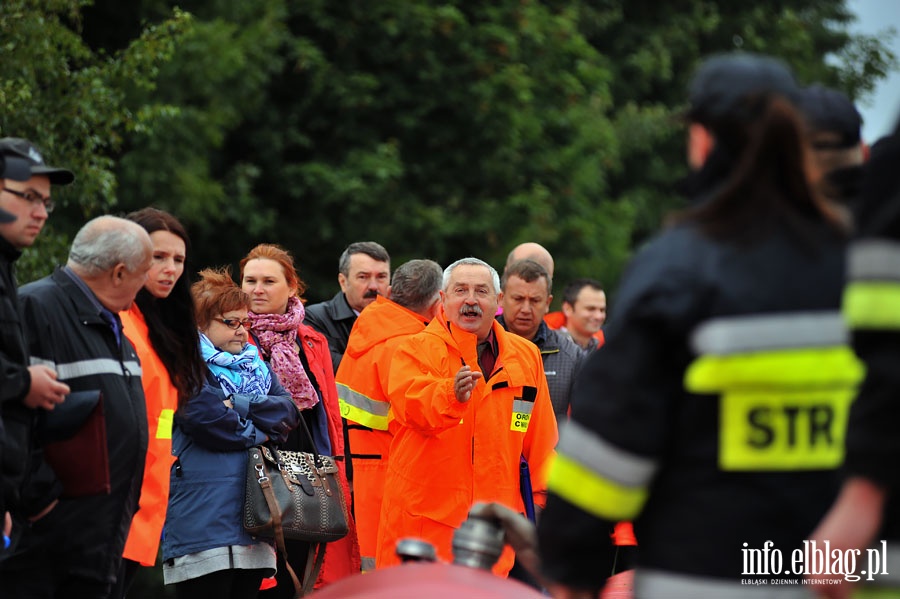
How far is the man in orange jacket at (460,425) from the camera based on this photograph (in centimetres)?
771

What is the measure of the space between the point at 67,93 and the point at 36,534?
5.78 m

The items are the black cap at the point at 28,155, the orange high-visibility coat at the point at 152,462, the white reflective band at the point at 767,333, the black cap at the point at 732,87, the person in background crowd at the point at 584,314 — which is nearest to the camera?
the white reflective band at the point at 767,333

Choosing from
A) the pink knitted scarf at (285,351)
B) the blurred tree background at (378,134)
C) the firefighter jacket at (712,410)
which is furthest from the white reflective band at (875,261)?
the blurred tree background at (378,134)

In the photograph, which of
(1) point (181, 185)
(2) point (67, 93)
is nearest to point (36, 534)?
(2) point (67, 93)

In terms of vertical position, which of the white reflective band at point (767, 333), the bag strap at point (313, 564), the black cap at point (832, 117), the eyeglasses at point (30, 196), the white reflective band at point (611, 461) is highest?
the black cap at point (832, 117)

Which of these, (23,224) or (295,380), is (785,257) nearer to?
(23,224)

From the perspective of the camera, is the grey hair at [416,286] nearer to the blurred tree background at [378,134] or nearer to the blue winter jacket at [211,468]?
the blue winter jacket at [211,468]

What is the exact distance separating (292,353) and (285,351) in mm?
49

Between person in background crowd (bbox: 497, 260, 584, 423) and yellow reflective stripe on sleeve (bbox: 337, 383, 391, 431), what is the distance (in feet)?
3.39

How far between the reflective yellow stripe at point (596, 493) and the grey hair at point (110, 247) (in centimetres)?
303

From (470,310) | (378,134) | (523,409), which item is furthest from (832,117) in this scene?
(378,134)

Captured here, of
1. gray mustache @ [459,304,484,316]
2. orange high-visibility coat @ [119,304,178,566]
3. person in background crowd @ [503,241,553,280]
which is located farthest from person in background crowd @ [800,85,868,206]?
person in background crowd @ [503,241,553,280]

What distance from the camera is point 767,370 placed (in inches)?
127

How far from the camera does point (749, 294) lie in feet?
10.6
